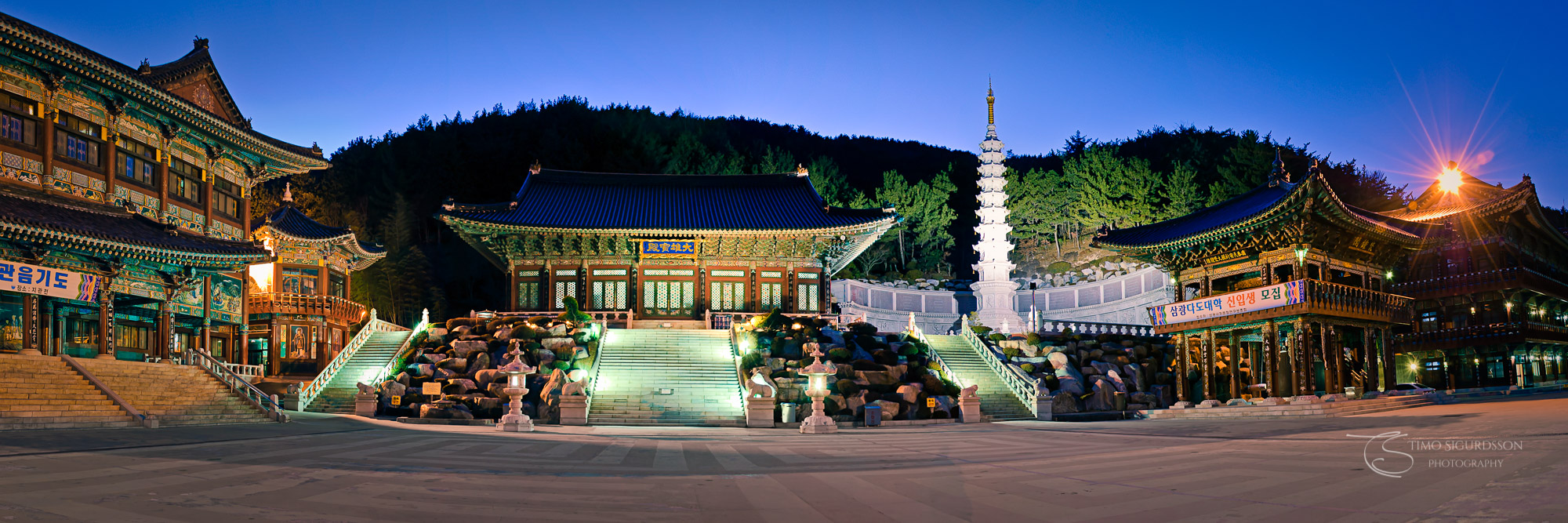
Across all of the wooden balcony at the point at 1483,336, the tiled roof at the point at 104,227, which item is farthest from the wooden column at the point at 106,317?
the wooden balcony at the point at 1483,336

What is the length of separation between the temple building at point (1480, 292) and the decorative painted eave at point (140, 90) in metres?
38.6

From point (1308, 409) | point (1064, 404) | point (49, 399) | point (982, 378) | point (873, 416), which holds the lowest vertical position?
point (1064, 404)

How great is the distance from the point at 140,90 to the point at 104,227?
4.09 metres

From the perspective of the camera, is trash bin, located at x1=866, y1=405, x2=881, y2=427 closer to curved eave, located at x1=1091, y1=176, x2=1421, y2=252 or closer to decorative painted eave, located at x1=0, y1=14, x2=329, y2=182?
curved eave, located at x1=1091, y1=176, x2=1421, y2=252

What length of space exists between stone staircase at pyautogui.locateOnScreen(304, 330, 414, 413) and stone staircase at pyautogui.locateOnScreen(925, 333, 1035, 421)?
18445 millimetres

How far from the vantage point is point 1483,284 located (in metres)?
35.8

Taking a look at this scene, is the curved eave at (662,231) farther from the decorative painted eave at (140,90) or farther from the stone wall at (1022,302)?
the stone wall at (1022,302)

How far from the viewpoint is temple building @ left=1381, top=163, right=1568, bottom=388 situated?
35156mm

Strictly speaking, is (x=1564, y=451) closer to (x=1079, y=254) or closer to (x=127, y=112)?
(x=127, y=112)

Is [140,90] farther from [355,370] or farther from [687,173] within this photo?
[687,173]

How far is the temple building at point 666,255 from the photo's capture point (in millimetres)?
39438

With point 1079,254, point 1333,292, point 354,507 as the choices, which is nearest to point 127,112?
point 354,507

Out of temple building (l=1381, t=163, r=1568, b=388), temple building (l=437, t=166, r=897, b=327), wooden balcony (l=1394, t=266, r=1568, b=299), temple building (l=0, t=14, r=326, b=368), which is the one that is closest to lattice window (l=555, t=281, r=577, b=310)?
temple building (l=437, t=166, r=897, b=327)

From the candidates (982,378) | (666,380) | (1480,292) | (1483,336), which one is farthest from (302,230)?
(1480,292)
